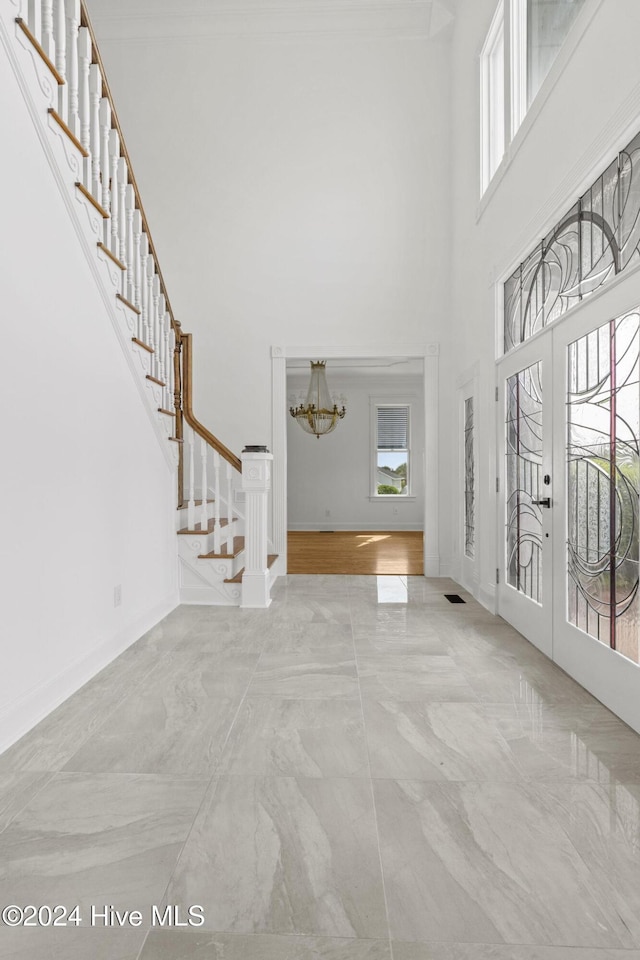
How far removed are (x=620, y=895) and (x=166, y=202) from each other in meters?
6.51

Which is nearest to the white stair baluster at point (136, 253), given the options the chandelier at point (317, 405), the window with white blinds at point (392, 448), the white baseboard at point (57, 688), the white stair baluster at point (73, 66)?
the white stair baluster at point (73, 66)

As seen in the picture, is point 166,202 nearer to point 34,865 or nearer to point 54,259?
point 54,259

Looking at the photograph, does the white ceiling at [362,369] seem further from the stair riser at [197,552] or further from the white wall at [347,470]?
the stair riser at [197,552]

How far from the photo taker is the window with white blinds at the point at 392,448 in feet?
36.0

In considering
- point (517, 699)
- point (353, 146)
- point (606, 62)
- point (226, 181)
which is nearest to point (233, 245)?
point (226, 181)

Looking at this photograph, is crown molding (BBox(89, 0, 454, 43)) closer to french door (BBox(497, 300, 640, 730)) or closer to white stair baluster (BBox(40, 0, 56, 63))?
white stair baluster (BBox(40, 0, 56, 63))

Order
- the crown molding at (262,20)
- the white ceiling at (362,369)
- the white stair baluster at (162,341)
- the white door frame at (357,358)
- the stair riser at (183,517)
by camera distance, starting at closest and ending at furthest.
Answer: the white stair baluster at (162,341), the stair riser at (183,517), the crown molding at (262,20), the white door frame at (357,358), the white ceiling at (362,369)

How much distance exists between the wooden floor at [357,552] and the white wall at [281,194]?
870mm

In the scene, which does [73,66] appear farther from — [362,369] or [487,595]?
[362,369]

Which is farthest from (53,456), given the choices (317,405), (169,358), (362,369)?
(362,369)

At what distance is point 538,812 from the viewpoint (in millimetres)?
1702

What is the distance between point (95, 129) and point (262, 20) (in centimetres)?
403

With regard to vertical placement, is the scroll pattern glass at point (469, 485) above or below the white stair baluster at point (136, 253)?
below

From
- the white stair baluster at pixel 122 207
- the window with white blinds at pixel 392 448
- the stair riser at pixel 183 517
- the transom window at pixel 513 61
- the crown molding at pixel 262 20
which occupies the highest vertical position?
the crown molding at pixel 262 20
